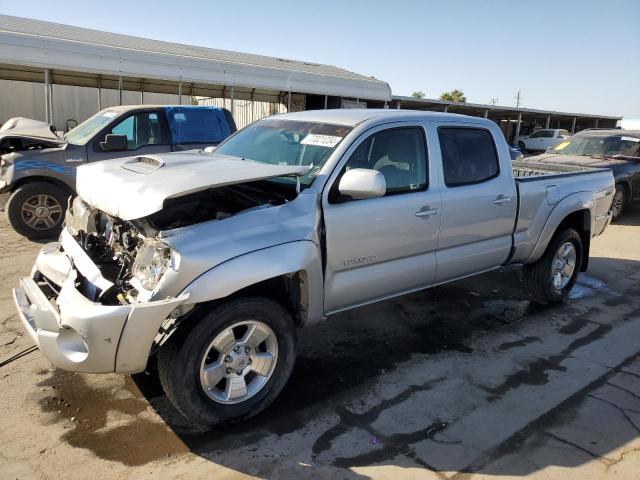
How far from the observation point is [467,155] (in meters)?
4.34

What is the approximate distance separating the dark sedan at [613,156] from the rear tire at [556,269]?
206 inches

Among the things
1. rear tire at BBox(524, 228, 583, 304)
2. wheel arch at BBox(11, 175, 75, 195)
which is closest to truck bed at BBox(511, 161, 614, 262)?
rear tire at BBox(524, 228, 583, 304)

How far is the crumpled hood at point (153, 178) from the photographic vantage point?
A: 2777 mm

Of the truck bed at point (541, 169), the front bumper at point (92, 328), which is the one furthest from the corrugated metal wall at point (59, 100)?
the front bumper at point (92, 328)

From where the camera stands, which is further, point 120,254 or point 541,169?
point 541,169

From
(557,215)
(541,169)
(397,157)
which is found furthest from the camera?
(541,169)

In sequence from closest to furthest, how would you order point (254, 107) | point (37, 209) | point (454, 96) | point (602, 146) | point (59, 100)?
point (37, 209)
point (602, 146)
point (254, 107)
point (59, 100)
point (454, 96)

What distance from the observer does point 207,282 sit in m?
2.72

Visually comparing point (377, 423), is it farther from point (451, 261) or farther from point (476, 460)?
point (451, 261)

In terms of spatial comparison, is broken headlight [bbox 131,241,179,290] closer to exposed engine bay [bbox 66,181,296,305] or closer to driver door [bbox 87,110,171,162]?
exposed engine bay [bbox 66,181,296,305]

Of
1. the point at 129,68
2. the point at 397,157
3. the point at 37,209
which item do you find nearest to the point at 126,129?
the point at 37,209

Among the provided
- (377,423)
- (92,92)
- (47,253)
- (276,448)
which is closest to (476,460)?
(377,423)

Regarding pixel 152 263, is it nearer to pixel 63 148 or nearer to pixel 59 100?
pixel 63 148

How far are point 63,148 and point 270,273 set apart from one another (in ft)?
18.4
